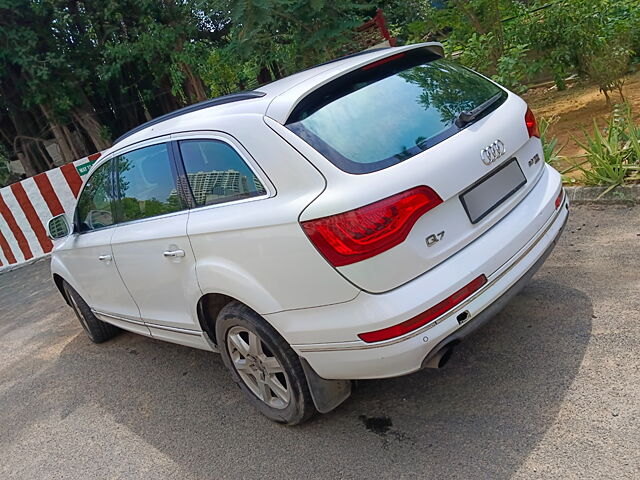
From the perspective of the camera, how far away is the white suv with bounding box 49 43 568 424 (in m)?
2.51

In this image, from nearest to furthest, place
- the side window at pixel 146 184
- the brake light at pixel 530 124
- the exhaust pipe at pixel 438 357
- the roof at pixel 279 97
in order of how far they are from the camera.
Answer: the exhaust pipe at pixel 438 357 < the roof at pixel 279 97 < the brake light at pixel 530 124 < the side window at pixel 146 184

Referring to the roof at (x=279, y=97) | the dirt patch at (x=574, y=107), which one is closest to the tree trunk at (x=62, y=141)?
the dirt patch at (x=574, y=107)

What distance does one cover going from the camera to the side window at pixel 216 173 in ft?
9.50

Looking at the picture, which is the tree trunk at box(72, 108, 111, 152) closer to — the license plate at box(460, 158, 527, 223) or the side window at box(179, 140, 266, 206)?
the side window at box(179, 140, 266, 206)

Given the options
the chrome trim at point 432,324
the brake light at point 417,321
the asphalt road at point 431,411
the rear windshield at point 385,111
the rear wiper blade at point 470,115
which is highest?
the rear windshield at point 385,111

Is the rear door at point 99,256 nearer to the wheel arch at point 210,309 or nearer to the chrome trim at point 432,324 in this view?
the wheel arch at point 210,309

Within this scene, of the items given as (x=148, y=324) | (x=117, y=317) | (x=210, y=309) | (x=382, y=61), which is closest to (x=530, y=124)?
(x=382, y=61)

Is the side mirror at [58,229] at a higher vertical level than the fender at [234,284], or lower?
higher

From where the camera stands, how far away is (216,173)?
3.08m

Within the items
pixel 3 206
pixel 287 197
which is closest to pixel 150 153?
pixel 287 197

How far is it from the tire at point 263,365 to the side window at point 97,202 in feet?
4.81

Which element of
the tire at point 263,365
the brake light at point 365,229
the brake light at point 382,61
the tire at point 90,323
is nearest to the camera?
the brake light at point 365,229

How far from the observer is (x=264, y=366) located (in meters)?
3.16

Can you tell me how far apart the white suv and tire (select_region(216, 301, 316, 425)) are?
0.01 metres
